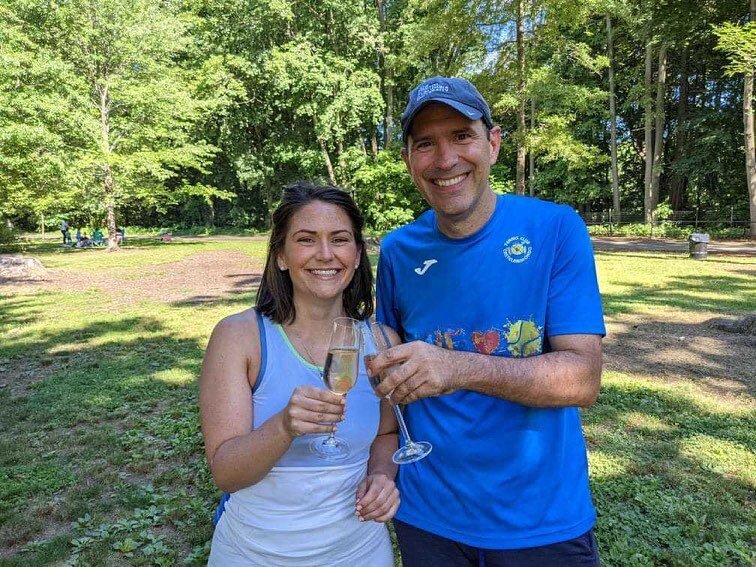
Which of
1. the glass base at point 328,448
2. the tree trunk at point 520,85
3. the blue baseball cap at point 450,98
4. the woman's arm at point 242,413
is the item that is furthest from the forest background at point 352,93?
the glass base at point 328,448

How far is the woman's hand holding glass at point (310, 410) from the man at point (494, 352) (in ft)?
0.68

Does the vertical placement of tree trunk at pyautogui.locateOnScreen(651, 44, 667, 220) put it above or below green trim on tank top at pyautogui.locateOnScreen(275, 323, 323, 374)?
above

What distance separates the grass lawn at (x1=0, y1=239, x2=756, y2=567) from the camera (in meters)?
3.63

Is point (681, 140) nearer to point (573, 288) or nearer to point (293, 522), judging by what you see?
point (573, 288)

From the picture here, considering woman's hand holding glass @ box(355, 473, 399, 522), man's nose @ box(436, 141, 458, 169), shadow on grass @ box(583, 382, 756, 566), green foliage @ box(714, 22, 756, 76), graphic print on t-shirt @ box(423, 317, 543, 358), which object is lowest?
shadow on grass @ box(583, 382, 756, 566)

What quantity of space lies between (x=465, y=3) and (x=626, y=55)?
28117mm

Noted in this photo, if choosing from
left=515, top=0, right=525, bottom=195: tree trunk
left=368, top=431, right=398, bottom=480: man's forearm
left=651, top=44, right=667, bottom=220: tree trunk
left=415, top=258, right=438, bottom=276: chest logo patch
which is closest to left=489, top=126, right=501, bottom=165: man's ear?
left=415, top=258, right=438, bottom=276: chest logo patch

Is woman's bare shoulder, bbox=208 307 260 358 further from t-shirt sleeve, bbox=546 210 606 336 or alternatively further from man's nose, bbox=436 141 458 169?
t-shirt sleeve, bbox=546 210 606 336

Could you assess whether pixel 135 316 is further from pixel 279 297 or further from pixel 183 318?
pixel 279 297

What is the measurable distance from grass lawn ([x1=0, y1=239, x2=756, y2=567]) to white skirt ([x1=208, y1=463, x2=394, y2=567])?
2019 mm

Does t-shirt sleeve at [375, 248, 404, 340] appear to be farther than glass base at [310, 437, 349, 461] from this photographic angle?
Yes

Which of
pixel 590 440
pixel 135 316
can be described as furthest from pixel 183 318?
pixel 590 440

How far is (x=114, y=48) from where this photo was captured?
25.9m

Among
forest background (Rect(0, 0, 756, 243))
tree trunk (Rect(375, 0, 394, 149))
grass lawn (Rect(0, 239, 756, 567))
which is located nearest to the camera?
grass lawn (Rect(0, 239, 756, 567))
